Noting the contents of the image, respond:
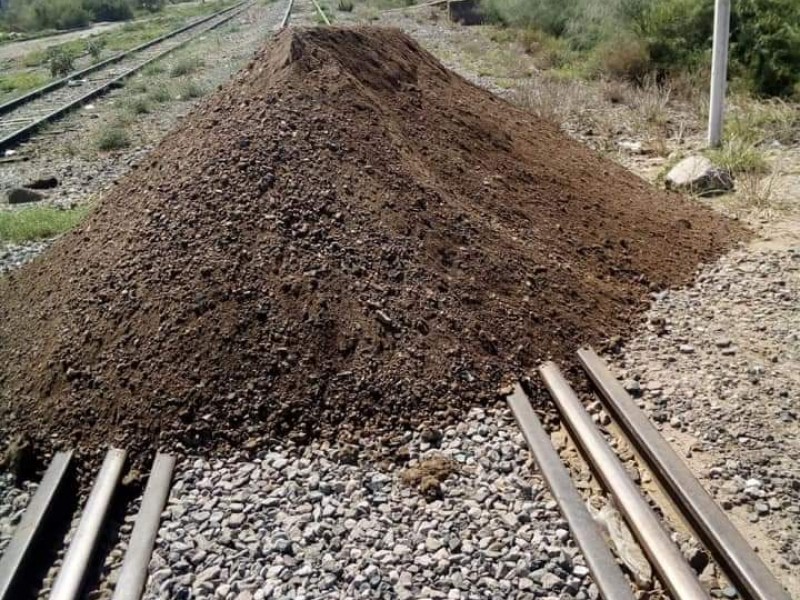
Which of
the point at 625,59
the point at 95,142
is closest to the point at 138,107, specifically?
the point at 95,142

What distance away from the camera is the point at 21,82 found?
19578 millimetres

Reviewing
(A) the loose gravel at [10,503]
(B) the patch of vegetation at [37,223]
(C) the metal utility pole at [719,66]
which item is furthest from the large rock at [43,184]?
(C) the metal utility pole at [719,66]

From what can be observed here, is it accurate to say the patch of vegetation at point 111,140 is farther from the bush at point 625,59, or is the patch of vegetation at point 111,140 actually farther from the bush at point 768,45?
the bush at point 768,45

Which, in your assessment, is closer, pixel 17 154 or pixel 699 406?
pixel 699 406

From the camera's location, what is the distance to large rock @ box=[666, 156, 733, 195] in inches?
319

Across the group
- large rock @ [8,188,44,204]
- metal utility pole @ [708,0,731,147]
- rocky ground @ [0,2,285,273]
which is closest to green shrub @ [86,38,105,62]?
rocky ground @ [0,2,285,273]

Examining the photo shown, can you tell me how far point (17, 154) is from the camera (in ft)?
39.6

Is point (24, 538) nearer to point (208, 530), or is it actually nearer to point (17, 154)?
point (208, 530)

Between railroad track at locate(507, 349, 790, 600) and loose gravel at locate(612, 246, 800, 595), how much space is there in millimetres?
171

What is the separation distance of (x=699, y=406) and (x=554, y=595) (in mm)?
1815

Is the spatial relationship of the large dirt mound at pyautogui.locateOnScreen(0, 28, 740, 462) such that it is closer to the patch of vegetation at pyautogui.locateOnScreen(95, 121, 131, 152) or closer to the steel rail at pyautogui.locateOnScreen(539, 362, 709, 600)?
the steel rail at pyautogui.locateOnScreen(539, 362, 709, 600)

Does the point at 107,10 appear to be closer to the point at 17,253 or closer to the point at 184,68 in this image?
the point at 184,68

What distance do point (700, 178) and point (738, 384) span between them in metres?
4.19

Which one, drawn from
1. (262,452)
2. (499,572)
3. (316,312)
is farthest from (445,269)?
(499,572)
